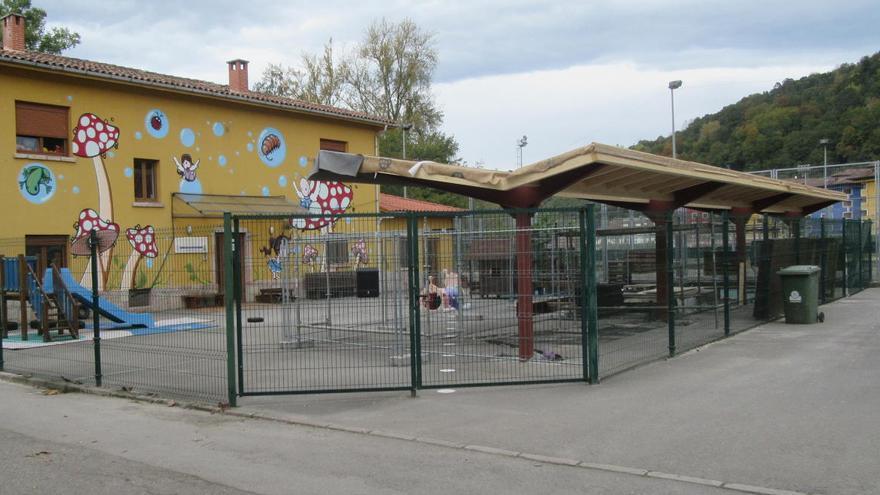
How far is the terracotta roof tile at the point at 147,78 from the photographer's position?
20.8m

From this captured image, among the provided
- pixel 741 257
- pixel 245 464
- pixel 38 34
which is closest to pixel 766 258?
pixel 741 257

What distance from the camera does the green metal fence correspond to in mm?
9078

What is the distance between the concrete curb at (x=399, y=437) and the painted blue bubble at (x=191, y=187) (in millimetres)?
14445

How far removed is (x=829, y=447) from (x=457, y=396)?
12.9ft

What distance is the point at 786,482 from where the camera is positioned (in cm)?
555

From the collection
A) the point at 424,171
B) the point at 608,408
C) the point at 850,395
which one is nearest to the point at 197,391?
the point at 424,171

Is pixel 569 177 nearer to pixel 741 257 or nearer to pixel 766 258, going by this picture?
pixel 766 258

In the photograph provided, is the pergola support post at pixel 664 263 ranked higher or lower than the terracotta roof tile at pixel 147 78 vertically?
lower

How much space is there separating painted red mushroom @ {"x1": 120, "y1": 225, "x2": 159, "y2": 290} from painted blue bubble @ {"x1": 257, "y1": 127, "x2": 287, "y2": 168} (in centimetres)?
1750

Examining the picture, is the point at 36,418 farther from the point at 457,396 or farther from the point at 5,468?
the point at 457,396

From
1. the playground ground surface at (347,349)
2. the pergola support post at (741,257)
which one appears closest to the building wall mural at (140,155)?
the playground ground surface at (347,349)

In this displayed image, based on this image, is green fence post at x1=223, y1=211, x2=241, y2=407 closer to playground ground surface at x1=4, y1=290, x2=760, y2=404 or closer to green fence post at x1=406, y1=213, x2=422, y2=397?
playground ground surface at x1=4, y1=290, x2=760, y2=404

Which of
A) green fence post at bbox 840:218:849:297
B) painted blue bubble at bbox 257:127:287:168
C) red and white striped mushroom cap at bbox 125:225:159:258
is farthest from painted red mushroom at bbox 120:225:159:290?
green fence post at bbox 840:218:849:297

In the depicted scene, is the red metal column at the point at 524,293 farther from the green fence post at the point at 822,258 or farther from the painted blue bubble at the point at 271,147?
the painted blue bubble at the point at 271,147
